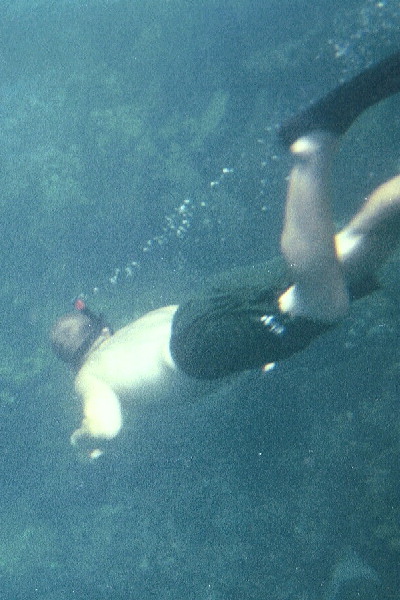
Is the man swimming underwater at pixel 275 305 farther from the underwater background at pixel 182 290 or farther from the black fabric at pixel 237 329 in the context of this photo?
the underwater background at pixel 182 290

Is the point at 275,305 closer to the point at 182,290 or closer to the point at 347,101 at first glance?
the point at 347,101

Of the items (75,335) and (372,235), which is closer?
(372,235)

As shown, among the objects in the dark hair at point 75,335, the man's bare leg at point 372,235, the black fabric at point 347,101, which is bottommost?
the man's bare leg at point 372,235

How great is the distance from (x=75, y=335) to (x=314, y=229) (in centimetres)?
293

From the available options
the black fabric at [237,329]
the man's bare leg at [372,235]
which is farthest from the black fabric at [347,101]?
the black fabric at [237,329]

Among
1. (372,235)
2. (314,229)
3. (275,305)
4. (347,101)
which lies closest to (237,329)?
(275,305)

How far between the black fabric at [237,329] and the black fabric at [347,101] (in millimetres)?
1148

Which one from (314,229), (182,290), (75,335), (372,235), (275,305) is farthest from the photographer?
(182,290)

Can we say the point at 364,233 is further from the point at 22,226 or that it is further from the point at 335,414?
the point at 22,226

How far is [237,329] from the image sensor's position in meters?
3.41

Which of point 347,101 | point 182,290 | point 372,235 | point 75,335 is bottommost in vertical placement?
point 372,235

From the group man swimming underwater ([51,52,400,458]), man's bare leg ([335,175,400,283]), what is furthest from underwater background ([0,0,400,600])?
man's bare leg ([335,175,400,283])

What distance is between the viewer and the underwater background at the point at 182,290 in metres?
8.30

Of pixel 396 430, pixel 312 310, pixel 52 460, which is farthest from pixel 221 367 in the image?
pixel 52 460
